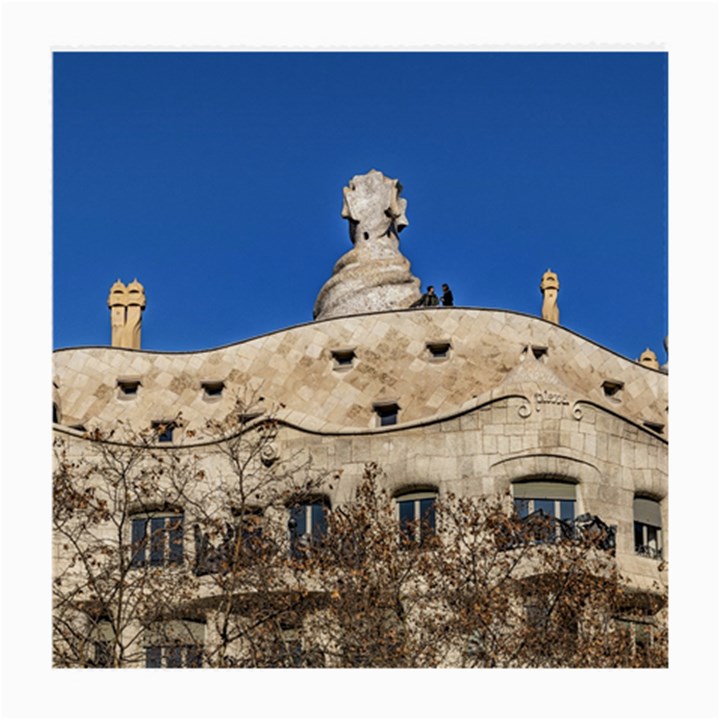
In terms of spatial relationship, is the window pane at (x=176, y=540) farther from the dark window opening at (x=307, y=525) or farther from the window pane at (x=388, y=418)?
the window pane at (x=388, y=418)

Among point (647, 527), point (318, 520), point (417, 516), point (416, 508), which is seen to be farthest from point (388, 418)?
point (647, 527)

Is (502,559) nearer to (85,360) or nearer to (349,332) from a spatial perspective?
(349,332)

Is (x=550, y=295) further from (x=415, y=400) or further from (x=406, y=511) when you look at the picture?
(x=406, y=511)

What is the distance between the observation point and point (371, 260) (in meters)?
28.6

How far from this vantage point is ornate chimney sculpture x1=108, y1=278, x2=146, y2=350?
28688 millimetres

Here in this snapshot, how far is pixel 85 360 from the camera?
2766 centimetres

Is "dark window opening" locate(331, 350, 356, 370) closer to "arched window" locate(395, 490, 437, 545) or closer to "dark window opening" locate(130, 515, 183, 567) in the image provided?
"arched window" locate(395, 490, 437, 545)

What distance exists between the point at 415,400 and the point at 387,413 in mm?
466

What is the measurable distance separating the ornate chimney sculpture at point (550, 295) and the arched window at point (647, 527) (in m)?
5.38

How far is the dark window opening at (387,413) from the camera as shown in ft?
85.8

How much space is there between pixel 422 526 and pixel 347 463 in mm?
2578

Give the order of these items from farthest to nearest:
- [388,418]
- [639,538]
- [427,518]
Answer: [388,418]
[639,538]
[427,518]
